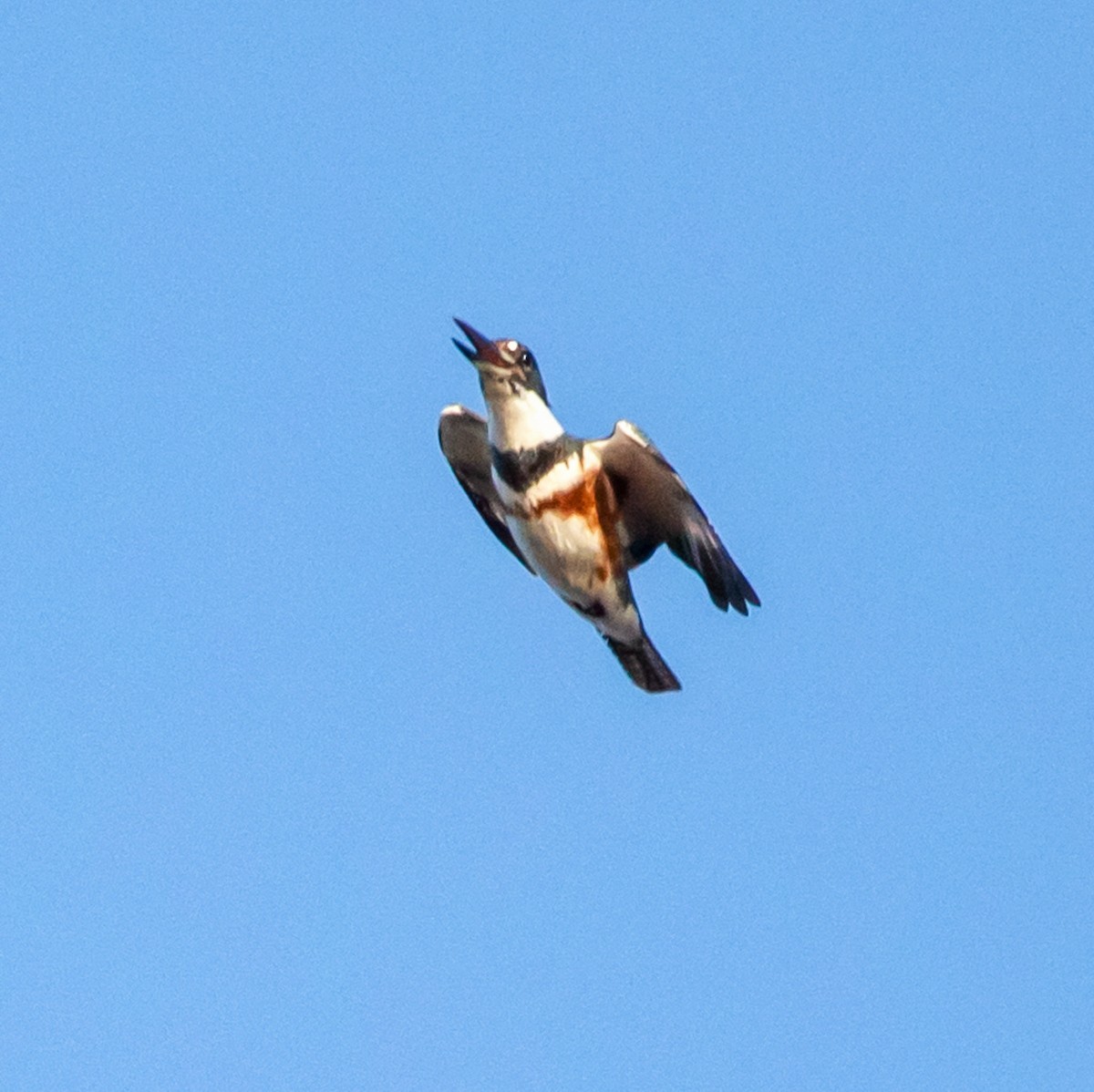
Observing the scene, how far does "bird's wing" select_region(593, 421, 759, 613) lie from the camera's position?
62.4 feet

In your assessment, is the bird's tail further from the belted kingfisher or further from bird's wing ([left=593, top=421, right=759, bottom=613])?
bird's wing ([left=593, top=421, right=759, bottom=613])

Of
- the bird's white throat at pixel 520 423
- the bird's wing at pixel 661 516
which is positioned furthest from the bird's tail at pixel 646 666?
the bird's white throat at pixel 520 423

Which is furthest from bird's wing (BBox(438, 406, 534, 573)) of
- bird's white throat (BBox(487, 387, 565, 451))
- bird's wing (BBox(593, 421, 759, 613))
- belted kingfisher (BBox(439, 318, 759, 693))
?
bird's wing (BBox(593, 421, 759, 613))

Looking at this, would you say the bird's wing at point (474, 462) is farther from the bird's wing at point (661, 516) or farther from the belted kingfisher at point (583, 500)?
the bird's wing at point (661, 516)

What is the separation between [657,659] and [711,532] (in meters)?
1.85

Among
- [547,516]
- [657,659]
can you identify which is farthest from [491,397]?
[657,659]

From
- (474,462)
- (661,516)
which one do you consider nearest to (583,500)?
(661,516)

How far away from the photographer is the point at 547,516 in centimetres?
1930

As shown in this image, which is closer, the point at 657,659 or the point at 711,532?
the point at 711,532

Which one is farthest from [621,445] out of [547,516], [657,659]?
[657,659]

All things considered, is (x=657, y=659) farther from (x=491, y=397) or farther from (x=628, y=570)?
(x=491, y=397)

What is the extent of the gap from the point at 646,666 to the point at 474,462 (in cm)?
218

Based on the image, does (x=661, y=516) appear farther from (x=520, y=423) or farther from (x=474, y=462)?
(x=474, y=462)

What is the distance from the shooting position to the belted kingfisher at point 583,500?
63.0ft
